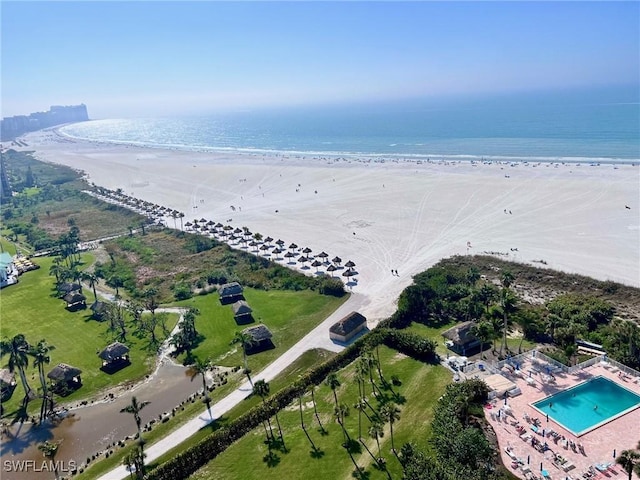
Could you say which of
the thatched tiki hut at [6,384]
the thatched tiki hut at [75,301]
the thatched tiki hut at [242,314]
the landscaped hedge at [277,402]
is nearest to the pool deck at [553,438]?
the landscaped hedge at [277,402]

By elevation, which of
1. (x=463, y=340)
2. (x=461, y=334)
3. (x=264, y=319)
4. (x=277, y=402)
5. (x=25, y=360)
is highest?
(x=25, y=360)

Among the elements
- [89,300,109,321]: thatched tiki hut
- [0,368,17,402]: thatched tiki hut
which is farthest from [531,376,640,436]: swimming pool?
[89,300,109,321]: thatched tiki hut

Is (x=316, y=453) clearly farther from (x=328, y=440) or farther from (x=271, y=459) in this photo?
(x=271, y=459)

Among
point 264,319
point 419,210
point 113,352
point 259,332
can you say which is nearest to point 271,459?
point 259,332

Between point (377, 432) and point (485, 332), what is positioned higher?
point (485, 332)

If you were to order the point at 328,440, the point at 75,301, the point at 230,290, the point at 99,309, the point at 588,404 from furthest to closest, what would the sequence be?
the point at 75,301 < the point at 230,290 < the point at 99,309 < the point at 588,404 < the point at 328,440

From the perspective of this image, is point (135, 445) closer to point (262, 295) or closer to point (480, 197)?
point (262, 295)

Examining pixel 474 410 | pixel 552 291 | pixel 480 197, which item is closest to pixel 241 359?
pixel 474 410

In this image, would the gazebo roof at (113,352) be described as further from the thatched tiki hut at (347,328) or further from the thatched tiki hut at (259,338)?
the thatched tiki hut at (347,328)
